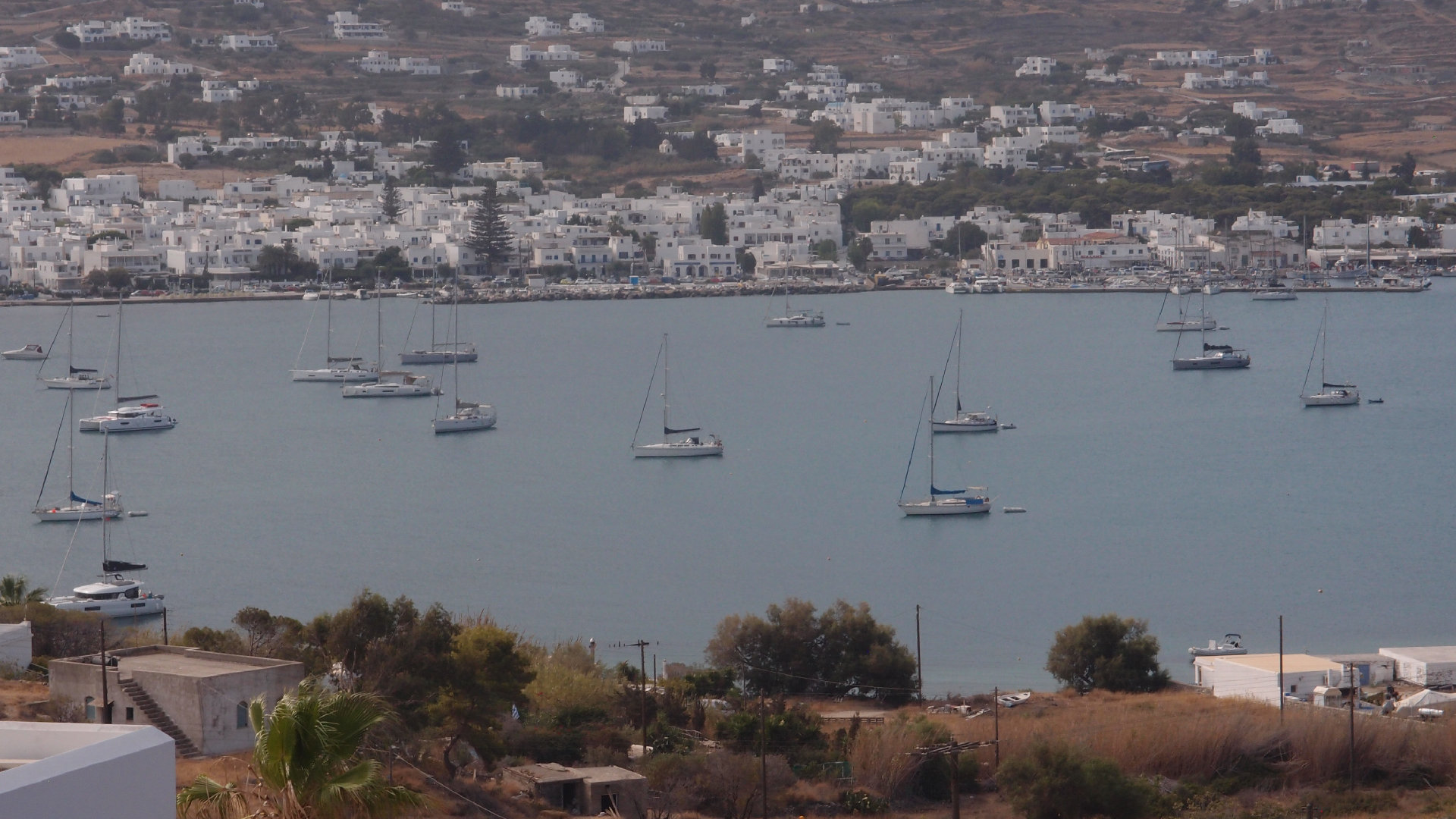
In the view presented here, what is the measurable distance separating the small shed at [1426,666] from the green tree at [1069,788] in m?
3.82

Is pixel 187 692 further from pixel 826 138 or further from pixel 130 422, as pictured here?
pixel 826 138

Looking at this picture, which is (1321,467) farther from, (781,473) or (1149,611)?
(1149,611)

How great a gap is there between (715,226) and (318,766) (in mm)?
47752

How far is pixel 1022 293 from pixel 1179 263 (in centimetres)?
561

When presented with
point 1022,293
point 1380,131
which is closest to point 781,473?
point 1022,293

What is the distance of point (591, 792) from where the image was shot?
762 centimetres

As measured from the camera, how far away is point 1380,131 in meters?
66.9

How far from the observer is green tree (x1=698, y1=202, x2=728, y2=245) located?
50969 millimetres

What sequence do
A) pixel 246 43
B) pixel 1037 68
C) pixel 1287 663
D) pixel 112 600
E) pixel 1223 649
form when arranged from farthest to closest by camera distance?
pixel 1037 68 < pixel 246 43 < pixel 112 600 < pixel 1223 649 < pixel 1287 663

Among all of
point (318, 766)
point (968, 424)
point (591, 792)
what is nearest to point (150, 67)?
point (968, 424)

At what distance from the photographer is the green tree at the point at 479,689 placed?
7.83 metres

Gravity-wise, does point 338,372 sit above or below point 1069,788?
above

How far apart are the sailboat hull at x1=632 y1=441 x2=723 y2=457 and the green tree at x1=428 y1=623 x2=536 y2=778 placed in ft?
41.2

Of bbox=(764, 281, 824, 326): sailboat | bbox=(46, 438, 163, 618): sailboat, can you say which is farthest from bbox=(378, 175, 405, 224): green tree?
bbox=(46, 438, 163, 618): sailboat
